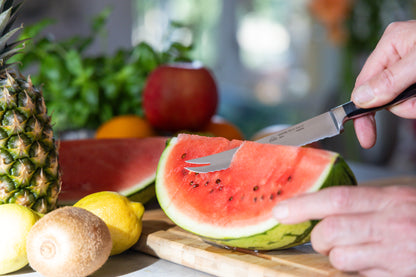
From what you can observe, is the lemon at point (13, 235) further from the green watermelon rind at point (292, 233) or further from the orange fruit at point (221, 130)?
Result: the orange fruit at point (221, 130)

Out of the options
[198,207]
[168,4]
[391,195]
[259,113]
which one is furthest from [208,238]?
[168,4]

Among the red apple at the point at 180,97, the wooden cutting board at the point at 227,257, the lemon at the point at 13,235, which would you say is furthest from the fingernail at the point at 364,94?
the red apple at the point at 180,97

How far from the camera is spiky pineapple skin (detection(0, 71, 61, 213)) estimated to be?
1.08 metres

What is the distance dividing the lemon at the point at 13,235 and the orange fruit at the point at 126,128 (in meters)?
0.94

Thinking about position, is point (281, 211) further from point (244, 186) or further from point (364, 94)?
point (364, 94)

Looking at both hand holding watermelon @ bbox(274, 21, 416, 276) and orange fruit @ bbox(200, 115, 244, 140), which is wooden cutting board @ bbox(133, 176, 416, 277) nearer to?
hand holding watermelon @ bbox(274, 21, 416, 276)

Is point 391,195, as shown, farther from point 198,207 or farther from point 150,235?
point 150,235

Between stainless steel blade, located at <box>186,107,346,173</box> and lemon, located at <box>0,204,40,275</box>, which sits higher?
stainless steel blade, located at <box>186,107,346,173</box>

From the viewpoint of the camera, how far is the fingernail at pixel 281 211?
0.88 metres

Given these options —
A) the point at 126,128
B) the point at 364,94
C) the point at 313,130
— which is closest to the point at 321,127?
the point at 313,130

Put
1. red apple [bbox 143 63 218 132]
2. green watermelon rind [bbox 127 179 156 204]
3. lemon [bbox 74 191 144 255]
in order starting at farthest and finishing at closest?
red apple [bbox 143 63 218 132] < green watermelon rind [bbox 127 179 156 204] < lemon [bbox 74 191 144 255]

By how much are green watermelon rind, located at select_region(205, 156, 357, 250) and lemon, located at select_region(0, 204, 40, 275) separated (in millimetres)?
412

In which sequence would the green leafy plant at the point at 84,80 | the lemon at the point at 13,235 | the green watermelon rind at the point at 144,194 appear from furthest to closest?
the green leafy plant at the point at 84,80, the green watermelon rind at the point at 144,194, the lemon at the point at 13,235

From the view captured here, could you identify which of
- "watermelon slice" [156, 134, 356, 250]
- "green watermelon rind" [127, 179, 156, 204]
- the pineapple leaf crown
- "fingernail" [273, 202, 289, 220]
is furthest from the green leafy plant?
"fingernail" [273, 202, 289, 220]
